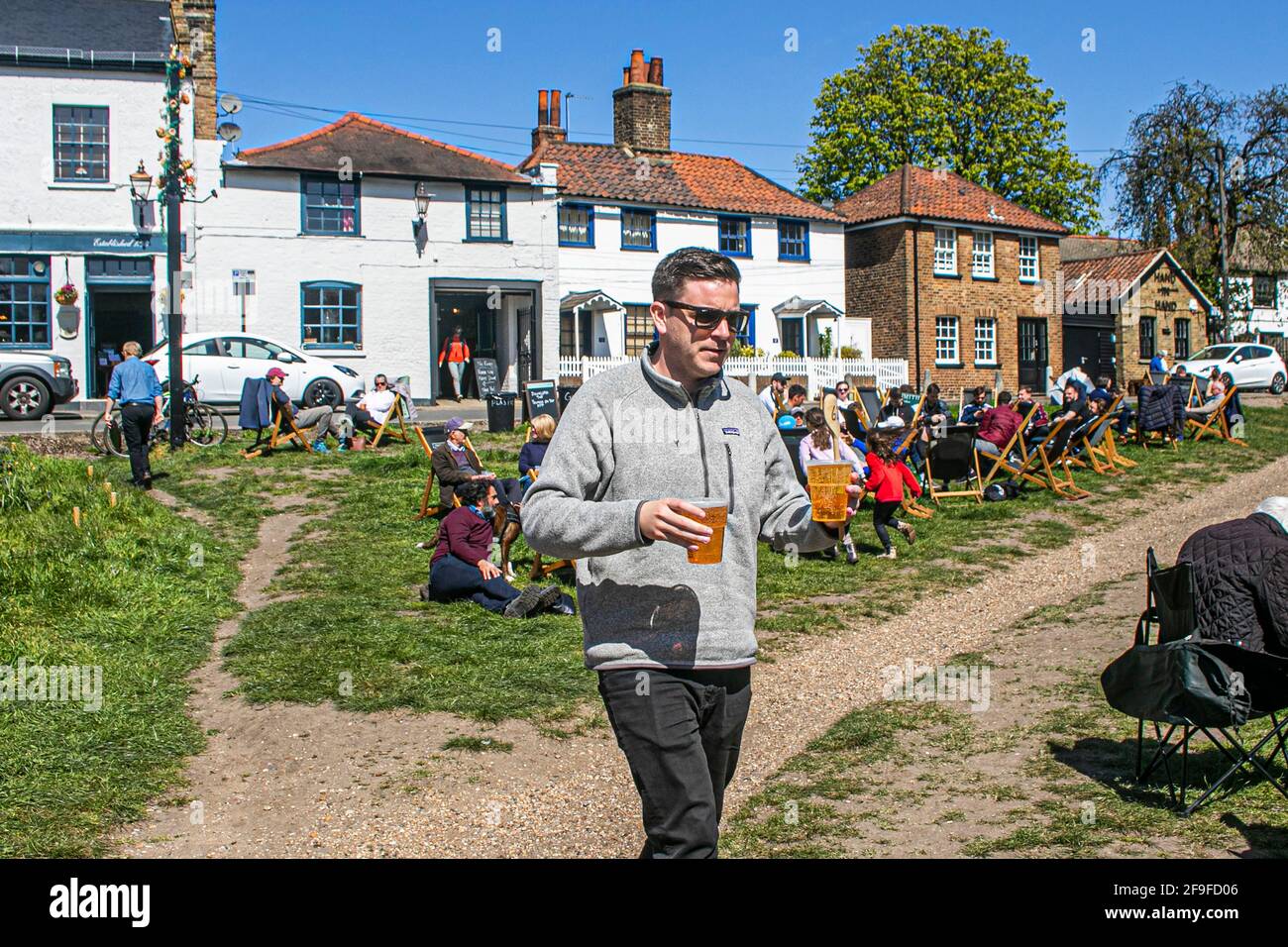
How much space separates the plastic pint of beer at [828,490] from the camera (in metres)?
3.62

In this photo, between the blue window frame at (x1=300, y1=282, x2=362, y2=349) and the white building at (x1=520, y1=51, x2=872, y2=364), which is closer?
the blue window frame at (x1=300, y1=282, x2=362, y2=349)

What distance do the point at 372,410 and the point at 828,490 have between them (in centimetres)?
1653

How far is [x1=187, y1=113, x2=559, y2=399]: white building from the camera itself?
28203 mm

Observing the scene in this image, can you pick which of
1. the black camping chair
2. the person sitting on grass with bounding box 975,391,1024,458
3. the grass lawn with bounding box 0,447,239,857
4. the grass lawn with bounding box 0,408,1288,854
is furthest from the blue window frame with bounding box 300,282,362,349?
the black camping chair

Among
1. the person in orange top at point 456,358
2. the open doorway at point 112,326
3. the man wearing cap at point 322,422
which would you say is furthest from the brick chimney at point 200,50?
the man wearing cap at point 322,422

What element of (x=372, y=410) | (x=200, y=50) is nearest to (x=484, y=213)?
(x=200, y=50)

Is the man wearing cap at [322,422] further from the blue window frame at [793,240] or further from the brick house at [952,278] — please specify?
the brick house at [952,278]

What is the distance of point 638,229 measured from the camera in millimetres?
33938

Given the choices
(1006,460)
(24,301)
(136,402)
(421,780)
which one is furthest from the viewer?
(24,301)

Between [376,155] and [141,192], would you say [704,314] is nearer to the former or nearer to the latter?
[141,192]

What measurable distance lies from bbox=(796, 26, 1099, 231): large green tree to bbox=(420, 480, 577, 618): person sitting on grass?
127 feet

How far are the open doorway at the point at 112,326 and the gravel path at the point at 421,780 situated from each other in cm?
2124

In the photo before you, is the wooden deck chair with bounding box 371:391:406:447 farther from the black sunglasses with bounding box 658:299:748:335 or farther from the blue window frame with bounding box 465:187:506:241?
the black sunglasses with bounding box 658:299:748:335
